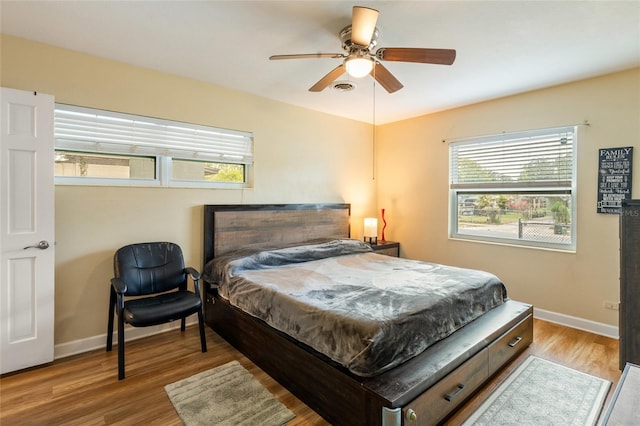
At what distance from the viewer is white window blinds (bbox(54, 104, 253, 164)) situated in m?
2.75

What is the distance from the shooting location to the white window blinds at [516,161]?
3420mm

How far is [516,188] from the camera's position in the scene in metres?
3.74

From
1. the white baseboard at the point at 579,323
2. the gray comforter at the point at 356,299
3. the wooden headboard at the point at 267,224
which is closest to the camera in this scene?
the gray comforter at the point at 356,299

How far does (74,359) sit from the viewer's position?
2.62 meters

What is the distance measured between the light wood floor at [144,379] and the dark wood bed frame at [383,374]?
95 mm

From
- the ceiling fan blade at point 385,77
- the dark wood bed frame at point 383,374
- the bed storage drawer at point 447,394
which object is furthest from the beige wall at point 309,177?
the bed storage drawer at point 447,394

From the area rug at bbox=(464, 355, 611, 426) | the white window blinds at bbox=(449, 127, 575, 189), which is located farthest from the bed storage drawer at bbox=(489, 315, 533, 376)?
the white window blinds at bbox=(449, 127, 575, 189)

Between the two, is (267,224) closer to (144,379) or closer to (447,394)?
(144,379)

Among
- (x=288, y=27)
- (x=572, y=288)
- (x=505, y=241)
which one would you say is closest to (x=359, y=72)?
(x=288, y=27)

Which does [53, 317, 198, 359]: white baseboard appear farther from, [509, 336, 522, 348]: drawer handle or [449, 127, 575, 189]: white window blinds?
[449, 127, 575, 189]: white window blinds

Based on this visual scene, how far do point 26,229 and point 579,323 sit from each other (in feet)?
17.1

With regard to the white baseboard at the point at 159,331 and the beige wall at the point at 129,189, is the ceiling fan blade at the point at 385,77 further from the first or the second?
the white baseboard at the point at 159,331

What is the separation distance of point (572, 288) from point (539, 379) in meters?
1.56

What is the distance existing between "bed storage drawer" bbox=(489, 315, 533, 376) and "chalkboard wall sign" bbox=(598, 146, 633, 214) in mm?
1467
